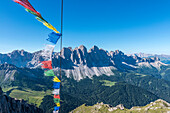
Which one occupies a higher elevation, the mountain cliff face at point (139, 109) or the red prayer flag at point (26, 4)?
the red prayer flag at point (26, 4)

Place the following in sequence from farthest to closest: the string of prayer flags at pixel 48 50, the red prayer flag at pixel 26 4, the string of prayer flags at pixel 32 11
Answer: the string of prayer flags at pixel 48 50 → the string of prayer flags at pixel 32 11 → the red prayer flag at pixel 26 4

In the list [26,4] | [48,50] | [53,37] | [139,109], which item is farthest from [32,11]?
[139,109]

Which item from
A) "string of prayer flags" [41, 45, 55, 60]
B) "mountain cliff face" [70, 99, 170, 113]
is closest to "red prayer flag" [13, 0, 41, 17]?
"string of prayer flags" [41, 45, 55, 60]

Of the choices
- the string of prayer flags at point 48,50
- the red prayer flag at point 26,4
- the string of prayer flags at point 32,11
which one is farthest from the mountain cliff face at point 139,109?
the red prayer flag at point 26,4

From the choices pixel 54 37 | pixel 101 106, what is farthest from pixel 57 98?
pixel 101 106

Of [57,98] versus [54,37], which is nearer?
[54,37]

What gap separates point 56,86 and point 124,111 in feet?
447

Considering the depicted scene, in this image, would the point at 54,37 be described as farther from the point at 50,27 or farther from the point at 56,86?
the point at 56,86

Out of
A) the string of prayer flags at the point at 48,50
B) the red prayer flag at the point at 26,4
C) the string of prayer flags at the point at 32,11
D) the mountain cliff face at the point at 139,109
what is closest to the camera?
the red prayer flag at the point at 26,4

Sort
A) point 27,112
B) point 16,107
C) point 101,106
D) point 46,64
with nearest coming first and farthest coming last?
1. point 46,64
2. point 16,107
3. point 27,112
4. point 101,106

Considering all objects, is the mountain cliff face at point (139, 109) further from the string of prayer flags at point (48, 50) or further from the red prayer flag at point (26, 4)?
the red prayer flag at point (26, 4)

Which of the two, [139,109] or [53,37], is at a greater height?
[53,37]

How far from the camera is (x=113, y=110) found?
138 metres

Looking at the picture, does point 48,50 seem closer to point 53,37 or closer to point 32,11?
point 53,37
